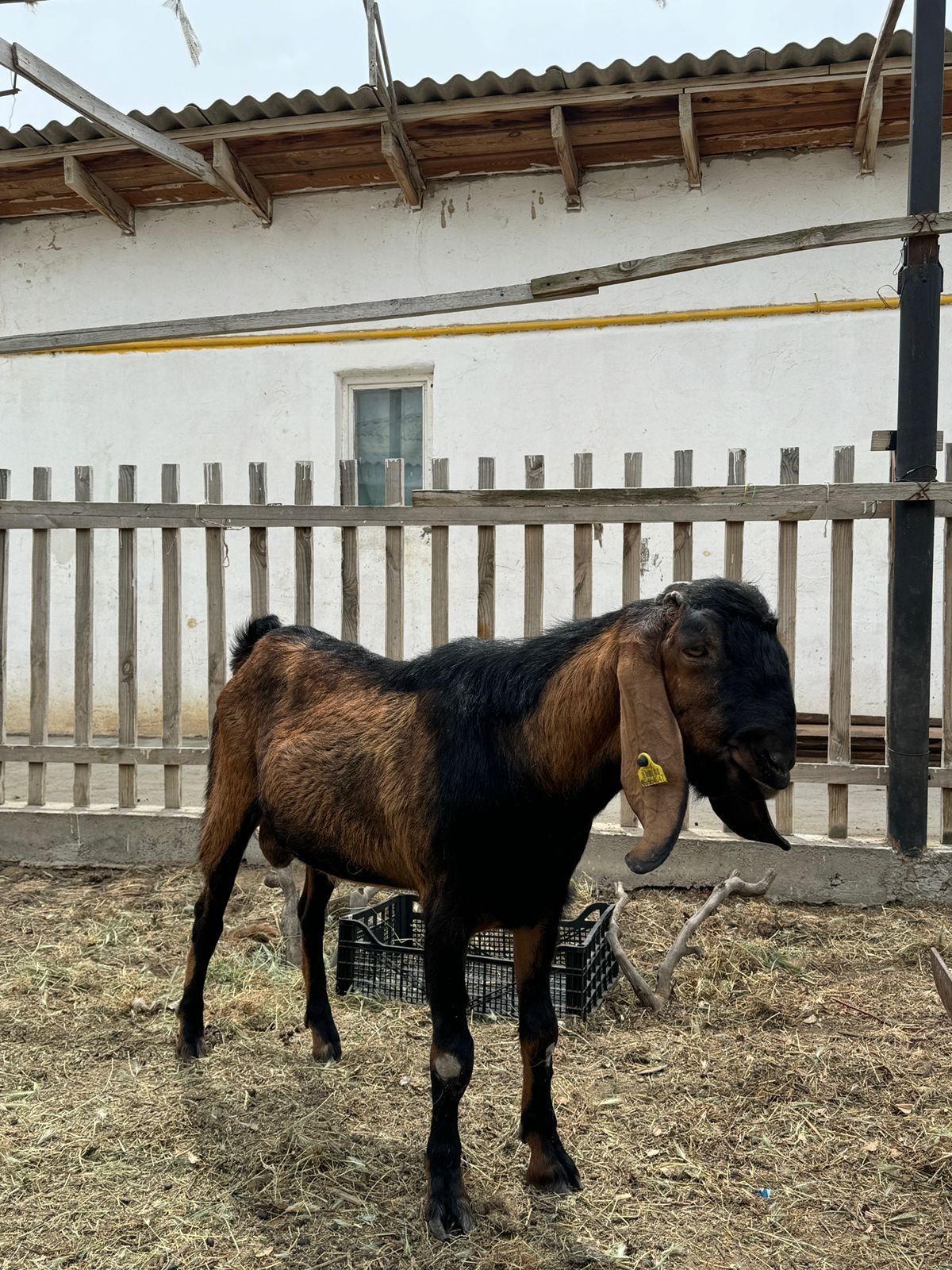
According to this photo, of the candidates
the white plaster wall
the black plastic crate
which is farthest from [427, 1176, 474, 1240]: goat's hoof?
the white plaster wall

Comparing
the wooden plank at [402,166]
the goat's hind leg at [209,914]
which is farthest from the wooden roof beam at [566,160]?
the goat's hind leg at [209,914]

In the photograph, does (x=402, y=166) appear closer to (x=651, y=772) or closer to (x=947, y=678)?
(x=947, y=678)

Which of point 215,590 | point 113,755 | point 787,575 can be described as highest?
point 787,575

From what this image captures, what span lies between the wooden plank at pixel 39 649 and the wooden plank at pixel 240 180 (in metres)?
4.09

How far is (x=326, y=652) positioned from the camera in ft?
11.7

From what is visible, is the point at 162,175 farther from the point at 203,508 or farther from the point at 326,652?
the point at 326,652

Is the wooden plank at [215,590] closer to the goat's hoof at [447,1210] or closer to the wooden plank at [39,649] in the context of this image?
the wooden plank at [39,649]

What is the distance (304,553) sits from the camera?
5.75 metres

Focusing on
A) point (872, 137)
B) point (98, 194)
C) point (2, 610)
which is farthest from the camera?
point (98, 194)

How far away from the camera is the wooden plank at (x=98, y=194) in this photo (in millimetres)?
8992

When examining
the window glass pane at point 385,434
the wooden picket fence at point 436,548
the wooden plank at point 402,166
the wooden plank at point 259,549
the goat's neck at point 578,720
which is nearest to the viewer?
the goat's neck at point 578,720

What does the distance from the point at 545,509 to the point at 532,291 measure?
153 cm

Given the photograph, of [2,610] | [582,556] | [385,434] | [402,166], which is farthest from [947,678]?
[402,166]

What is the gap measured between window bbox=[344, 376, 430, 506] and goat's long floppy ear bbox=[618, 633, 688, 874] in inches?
287
